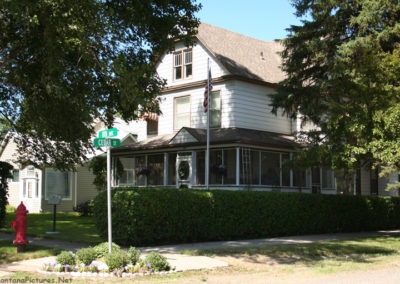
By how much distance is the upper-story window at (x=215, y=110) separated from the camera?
82.8 ft

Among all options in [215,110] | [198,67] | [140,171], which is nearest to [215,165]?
[215,110]

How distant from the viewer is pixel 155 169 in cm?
2717

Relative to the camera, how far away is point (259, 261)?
1247 centimetres

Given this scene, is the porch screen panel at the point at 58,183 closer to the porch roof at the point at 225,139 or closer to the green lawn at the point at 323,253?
the porch roof at the point at 225,139

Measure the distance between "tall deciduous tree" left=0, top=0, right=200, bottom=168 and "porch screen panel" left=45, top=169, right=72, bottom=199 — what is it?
1549cm

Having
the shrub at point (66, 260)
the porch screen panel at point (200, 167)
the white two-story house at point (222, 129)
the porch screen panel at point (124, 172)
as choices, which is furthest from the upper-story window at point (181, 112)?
the shrub at point (66, 260)

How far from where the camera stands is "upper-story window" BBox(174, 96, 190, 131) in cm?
2684

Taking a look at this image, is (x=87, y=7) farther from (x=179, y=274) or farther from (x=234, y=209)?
(x=234, y=209)

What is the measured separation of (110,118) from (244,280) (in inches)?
368

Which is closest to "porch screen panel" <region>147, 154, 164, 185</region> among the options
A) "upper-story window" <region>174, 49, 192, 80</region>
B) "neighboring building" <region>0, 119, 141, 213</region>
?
"upper-story window" <region>174, 49, 192, 80</region>

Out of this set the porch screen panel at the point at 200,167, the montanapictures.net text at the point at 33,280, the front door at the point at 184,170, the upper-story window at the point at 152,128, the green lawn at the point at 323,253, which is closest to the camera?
the montanapictures.net text at the point at 33,280

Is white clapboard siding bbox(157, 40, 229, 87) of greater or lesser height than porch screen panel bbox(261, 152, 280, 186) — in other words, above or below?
above

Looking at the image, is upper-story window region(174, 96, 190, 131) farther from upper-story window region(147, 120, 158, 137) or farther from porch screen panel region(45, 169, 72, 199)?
porch screen panel region(45, 169, 72, 199)

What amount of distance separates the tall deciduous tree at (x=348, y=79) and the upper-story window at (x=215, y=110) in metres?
3.58
